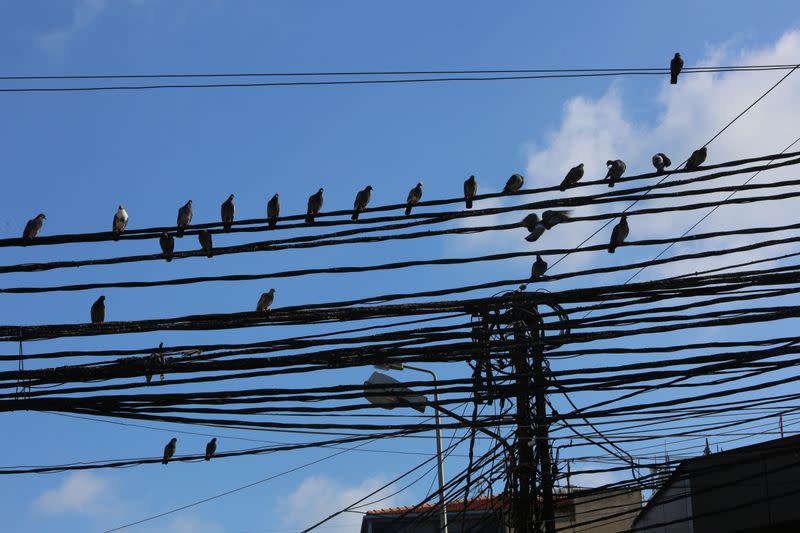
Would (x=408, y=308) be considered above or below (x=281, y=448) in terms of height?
above

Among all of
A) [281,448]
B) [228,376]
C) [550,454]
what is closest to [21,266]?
[228,376]

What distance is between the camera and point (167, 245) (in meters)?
10.1

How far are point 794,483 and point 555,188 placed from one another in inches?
253

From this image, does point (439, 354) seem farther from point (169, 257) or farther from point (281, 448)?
point (169, 257)

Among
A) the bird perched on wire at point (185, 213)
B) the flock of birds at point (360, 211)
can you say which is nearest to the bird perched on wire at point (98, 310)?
the flock of birds at point (360, 211)

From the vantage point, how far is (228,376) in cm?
848

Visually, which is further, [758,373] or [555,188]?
[555,188]

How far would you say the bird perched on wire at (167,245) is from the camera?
8819mm

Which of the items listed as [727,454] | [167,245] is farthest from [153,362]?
[727,454]

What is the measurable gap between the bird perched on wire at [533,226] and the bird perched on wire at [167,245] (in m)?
3.01

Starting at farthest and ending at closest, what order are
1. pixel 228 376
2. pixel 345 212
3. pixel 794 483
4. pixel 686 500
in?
pixel 686 500 < pixel 794 483 < pixel 345 212 < pixel 228 376

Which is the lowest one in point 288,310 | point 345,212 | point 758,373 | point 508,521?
point 508,521

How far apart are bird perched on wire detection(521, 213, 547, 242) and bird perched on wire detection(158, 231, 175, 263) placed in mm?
3013

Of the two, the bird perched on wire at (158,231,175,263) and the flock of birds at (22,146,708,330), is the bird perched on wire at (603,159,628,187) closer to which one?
the flock of birds at (22,146,708,330)
